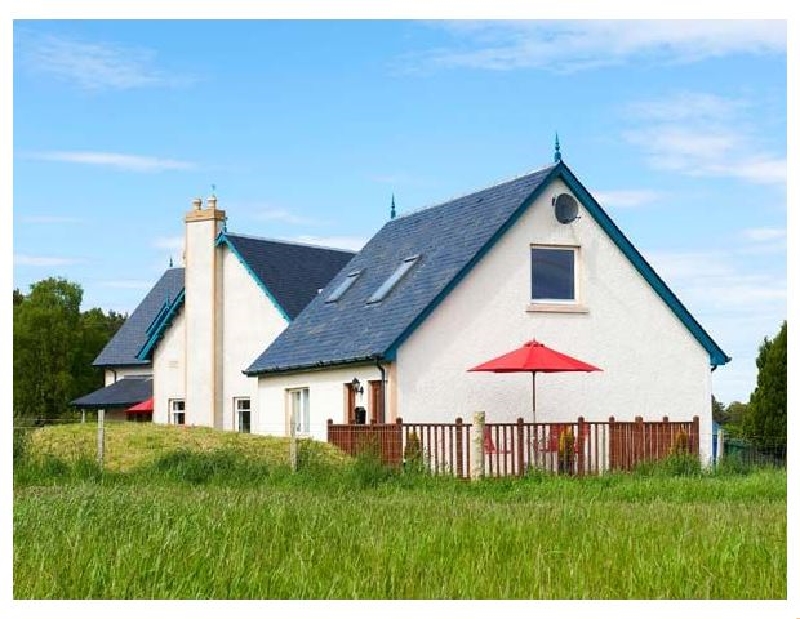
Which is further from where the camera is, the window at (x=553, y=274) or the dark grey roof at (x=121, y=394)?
the dark grey roof at (x=121, y=394)

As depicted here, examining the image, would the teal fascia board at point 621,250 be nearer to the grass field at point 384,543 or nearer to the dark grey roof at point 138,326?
the grass field at point 384,543

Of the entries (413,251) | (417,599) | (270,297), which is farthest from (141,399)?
(417,599)

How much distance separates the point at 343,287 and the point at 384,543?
18.4m

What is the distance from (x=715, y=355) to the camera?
26.7 m

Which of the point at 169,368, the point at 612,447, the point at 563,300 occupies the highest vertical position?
the point at 563,300

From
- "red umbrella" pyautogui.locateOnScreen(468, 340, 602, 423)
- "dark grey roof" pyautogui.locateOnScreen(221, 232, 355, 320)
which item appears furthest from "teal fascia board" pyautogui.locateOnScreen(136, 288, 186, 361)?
"red umbrella" pyautogui.locateOnScreen(468, 340, 602, 423)

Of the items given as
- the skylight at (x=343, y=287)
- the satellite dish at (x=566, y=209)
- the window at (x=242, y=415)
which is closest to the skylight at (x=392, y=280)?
the skylight at (x=343, y=287)

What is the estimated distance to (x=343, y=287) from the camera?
29.6 meters

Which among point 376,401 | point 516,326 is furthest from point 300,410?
point 516,326

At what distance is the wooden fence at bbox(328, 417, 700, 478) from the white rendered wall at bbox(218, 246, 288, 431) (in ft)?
37.7

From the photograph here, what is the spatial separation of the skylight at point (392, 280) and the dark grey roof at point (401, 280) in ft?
0.42

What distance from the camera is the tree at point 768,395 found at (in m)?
29.5

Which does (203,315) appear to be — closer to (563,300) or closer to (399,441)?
(563,300)

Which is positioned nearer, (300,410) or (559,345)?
(559,345)
